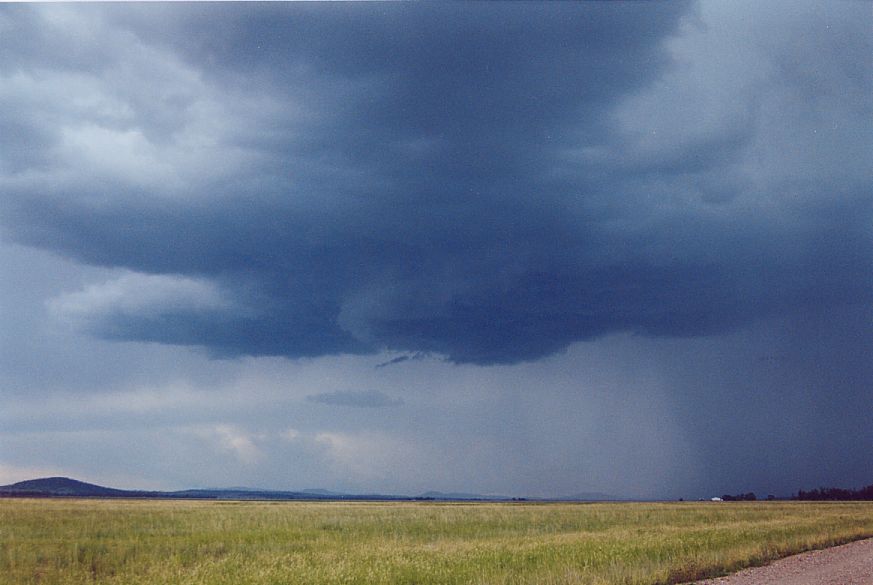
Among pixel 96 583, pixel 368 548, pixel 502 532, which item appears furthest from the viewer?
pixel 502 532

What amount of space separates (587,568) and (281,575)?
10181 millimetres

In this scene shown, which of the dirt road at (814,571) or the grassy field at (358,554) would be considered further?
the grassy field at (358,554)

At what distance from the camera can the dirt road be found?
19.0 meters

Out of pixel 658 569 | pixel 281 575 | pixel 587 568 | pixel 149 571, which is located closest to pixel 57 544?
pixel 149 571

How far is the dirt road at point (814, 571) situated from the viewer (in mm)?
18953

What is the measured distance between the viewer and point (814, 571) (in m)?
21.1

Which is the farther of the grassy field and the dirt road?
the grassy field

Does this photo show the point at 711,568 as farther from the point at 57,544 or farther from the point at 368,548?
the point at 57,544

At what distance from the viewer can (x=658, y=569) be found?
71.5 ft

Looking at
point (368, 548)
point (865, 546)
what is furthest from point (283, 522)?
point (865, 546)

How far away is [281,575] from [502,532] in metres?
24.7

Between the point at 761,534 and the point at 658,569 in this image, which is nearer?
the point at 658,569

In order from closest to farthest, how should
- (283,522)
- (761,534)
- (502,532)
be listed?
(761,534)
(502,532)
(283,522)

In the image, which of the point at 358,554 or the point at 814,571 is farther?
the point at 358,554
